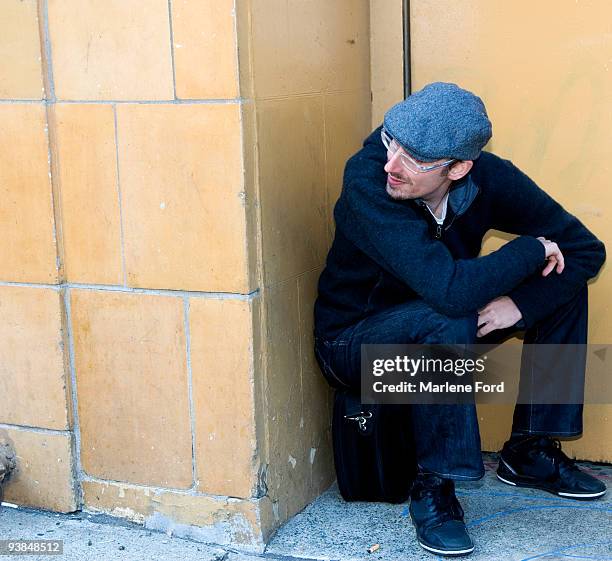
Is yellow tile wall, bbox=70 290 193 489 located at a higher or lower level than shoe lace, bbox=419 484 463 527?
higher

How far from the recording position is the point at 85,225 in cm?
289

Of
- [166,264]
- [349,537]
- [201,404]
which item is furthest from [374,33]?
A: [349,537]

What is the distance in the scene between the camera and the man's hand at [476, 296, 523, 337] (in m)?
2.99

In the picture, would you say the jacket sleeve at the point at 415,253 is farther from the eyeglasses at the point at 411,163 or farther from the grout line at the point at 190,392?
the grout line at the point at 190,392

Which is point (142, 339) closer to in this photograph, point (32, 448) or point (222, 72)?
point (32, 448)

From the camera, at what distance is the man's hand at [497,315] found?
299 centimetres

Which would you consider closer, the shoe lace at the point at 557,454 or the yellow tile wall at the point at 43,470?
the yellow tile wall at the point at 43,470

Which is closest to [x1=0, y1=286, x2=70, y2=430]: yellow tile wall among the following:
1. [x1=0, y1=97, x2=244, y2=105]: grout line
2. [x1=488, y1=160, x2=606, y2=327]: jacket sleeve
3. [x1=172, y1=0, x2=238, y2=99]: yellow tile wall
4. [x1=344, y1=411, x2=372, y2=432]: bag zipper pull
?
[x1=0, y1=97, x2=244, y2=105]: grout line

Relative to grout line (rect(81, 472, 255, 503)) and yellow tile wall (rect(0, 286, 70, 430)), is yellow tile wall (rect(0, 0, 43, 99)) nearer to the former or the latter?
yellow tile wall (rect(0, 286, 70, 430))

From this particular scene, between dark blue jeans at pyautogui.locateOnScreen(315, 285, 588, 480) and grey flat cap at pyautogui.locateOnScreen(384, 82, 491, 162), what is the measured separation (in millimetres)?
465

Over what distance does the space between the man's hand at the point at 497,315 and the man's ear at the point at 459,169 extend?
43 cm

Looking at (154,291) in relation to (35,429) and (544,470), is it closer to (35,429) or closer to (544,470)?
(35,429)

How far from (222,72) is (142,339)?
0.82 meters

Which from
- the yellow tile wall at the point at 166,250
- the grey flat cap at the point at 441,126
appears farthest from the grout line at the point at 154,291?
the grey flat cap at the point at 441,126
